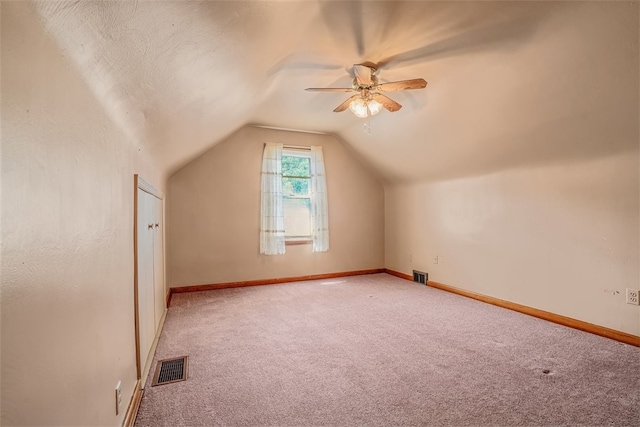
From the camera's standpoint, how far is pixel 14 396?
621 millimetres

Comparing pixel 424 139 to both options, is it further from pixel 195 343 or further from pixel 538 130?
pixel 195 343

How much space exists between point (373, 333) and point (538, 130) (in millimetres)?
2368

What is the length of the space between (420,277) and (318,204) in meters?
1.94

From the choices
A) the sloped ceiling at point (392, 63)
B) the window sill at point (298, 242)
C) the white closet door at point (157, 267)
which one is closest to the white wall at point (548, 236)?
the sloped ceiling at point (392, 63)

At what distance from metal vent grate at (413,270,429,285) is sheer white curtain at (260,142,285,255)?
2.09 m

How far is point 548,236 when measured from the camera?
3072 mm

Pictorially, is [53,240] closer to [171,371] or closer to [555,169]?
[171,371]

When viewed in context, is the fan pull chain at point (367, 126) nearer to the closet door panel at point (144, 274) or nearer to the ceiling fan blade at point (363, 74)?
the ceiling fan blade at point (363, 74)

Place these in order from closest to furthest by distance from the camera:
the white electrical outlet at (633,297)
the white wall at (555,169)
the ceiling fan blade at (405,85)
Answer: the white wall at (555,169) < the ceiling fan blade at (405,85) < the white electrical outlet at (633,297)

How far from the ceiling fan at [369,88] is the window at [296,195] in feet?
7.23

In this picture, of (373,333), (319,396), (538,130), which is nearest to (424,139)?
(538,130)

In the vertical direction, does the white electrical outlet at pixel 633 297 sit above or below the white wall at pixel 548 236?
below

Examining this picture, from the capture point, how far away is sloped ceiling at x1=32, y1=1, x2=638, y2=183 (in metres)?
1.11

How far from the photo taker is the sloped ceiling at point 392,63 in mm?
1106
